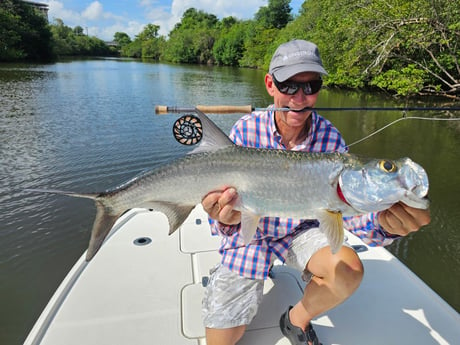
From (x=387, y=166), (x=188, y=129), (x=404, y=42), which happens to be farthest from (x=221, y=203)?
(x=404, y=42)

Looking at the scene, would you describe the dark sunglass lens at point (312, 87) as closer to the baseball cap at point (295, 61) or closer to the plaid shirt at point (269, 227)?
the baseball cap at point (295, 61)

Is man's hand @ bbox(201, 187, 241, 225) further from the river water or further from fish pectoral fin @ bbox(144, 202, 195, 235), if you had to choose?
the river water

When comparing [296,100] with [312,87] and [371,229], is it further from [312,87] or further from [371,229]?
[371,229]

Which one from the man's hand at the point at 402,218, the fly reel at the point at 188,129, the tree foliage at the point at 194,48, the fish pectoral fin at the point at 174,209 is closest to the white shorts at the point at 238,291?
the man's hand at the point at 402,218

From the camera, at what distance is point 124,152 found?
31.2 feet

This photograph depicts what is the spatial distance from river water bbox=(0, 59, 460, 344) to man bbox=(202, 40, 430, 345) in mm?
2994

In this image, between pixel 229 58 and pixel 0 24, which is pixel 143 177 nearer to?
pixel 0 24

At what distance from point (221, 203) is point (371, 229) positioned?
1089 mm

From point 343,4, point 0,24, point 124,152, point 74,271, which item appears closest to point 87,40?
point 0,24

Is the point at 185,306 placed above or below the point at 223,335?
below

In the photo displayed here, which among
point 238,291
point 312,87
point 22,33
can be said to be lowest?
point 238,291

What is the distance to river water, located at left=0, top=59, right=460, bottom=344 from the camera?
4.86 m

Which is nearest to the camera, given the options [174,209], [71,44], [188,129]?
[174,209]

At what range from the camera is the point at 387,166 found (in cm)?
182
